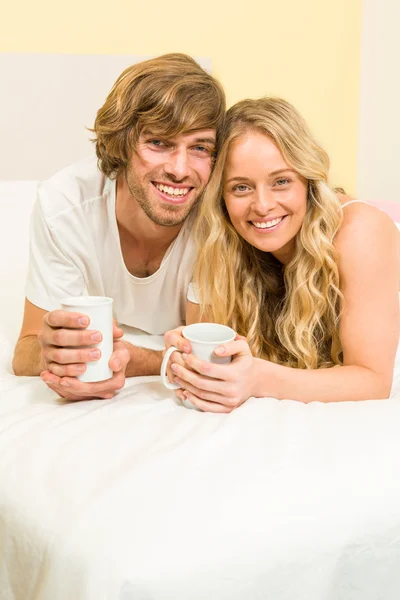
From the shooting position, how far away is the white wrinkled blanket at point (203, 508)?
2.42 ft

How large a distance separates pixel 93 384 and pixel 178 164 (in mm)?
521

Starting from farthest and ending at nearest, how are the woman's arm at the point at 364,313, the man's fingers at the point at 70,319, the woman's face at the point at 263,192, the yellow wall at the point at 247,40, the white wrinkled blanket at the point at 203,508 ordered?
the yellow wall at the point at 247,40, the woman's face at the point at 263,192, the woman's arm at the point at 364,313, the man's fingers at the point at 70,319, the white wrinkled blanket at the point at 203,508

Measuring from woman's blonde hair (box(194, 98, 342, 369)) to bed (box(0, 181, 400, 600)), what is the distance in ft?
1.23

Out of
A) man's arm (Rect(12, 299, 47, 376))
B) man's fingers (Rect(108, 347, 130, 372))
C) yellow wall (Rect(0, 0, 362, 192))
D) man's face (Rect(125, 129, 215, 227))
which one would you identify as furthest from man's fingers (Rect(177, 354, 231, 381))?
yellow wall (Rect(0, 0, 362, 192))

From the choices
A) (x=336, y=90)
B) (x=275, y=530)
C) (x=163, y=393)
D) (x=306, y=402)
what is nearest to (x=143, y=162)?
(x=163, y=393)

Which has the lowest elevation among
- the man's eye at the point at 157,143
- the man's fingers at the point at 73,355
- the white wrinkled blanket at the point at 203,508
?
the white wrinkled blanket at the point at 203,508

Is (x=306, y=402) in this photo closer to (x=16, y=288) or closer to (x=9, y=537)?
(x=9, y=537)

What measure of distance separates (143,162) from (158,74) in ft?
0.61

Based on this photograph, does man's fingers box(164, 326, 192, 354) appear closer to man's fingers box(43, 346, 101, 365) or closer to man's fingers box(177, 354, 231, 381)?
man's fingers box(177, 354, 231, 381)

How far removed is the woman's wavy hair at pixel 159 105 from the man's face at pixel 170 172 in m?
0.03

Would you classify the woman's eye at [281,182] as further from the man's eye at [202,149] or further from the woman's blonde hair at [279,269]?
the man's eye at [202,149]

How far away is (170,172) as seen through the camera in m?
1.37

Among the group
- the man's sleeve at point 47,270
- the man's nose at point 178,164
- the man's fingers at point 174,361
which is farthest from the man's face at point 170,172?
the man's fingers at point 174,361

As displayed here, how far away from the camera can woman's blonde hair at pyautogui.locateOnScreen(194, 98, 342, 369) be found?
132cm
